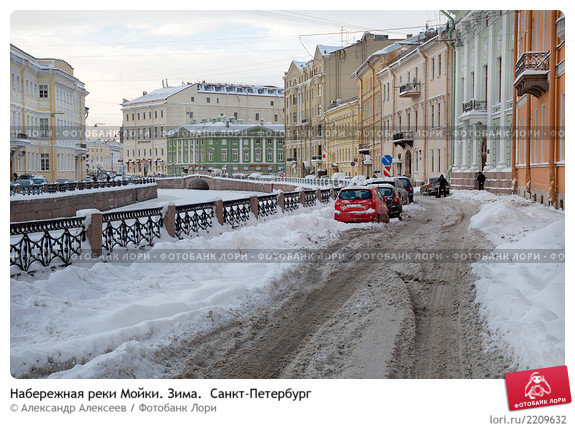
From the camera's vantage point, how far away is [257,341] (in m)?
7.79

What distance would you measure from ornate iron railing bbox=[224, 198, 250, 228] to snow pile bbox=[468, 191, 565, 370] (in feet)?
34.2

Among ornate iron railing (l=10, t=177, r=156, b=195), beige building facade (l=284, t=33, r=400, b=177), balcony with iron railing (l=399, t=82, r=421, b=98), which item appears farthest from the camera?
beige building facade (l=284, t=33, r=400, b=177)

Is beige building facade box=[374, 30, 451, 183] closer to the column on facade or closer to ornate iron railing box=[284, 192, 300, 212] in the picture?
the column on facade

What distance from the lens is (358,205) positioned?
2125 cm

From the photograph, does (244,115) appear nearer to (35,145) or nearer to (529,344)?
(35,145)

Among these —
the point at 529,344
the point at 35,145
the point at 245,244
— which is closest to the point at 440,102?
the point at 35,145

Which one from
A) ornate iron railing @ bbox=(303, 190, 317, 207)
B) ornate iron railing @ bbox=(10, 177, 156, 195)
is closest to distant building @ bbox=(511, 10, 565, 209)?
ornate iron railing @ bbox=(303, 190, 317, 207)

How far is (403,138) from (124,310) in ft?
157

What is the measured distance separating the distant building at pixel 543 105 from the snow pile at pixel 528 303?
A: 24.0 ft

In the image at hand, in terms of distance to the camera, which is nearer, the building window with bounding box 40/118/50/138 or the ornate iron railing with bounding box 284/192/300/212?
the ornate iron railing with bounding box 284/192/300/212

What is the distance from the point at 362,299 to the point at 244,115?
412 feet

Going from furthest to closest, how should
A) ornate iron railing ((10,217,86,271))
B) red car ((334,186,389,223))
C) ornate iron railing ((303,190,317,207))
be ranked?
ornate iron railing ((303,190,317,207))
red car ((334,186,389,223))
ornate iron railing ((10,217,86,271))

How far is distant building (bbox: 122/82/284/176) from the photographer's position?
395ft

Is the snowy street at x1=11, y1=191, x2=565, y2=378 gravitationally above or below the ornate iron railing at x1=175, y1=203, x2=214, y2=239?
below
